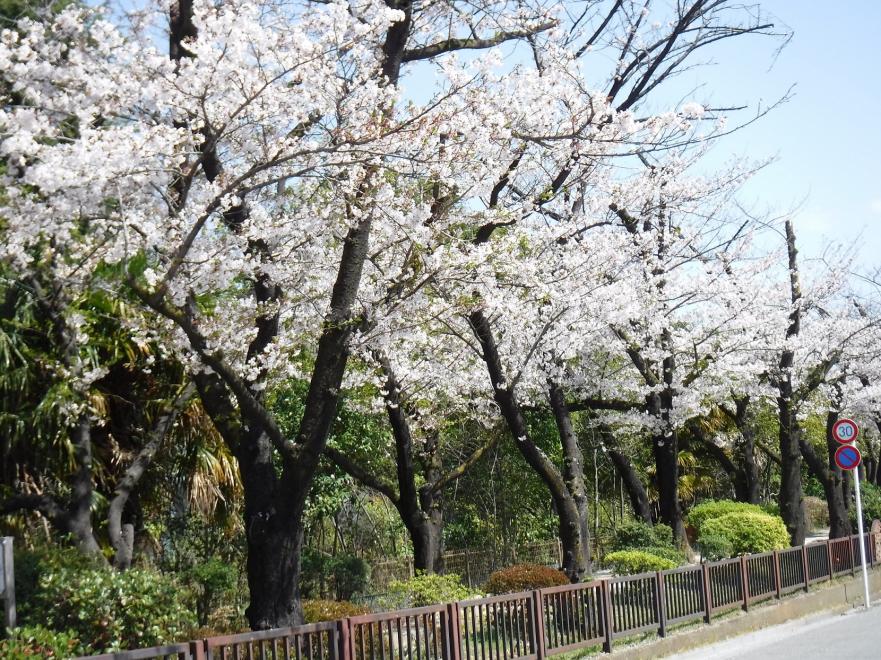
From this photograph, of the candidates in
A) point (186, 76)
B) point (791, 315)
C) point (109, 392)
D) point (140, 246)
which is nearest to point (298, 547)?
point (140, 246)

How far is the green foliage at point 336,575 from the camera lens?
1781 cm

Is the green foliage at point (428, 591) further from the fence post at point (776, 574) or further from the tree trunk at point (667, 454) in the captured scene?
the tree trunk at point (667, 454)

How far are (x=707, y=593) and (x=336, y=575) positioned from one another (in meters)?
7.41

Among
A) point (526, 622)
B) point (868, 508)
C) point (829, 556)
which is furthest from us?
point (868, 508)

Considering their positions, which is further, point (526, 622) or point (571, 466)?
point (571, 466)

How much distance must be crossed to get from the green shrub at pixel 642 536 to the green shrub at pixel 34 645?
43.0 feet

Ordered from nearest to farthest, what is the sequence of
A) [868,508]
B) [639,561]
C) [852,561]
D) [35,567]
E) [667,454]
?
[35,567] → [639,561] → [852,561] → [667,454] → [868,508]

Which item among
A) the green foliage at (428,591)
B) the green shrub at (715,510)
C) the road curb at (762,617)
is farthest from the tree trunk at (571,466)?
the green shrub at (715,510)

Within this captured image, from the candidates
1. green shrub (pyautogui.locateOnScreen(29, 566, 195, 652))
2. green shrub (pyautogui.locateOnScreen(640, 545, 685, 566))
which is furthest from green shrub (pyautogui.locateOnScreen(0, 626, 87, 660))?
green shrub (pyautogui.locateOnScreen(640, 545, 685, 566))

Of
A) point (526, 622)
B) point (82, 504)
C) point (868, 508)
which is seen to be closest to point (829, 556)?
point (526, 622)

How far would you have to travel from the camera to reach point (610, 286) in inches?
620

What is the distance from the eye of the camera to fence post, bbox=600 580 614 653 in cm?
1115

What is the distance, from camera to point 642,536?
18375 millimetres

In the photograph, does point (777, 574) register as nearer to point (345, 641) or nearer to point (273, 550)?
point (273, 550)
